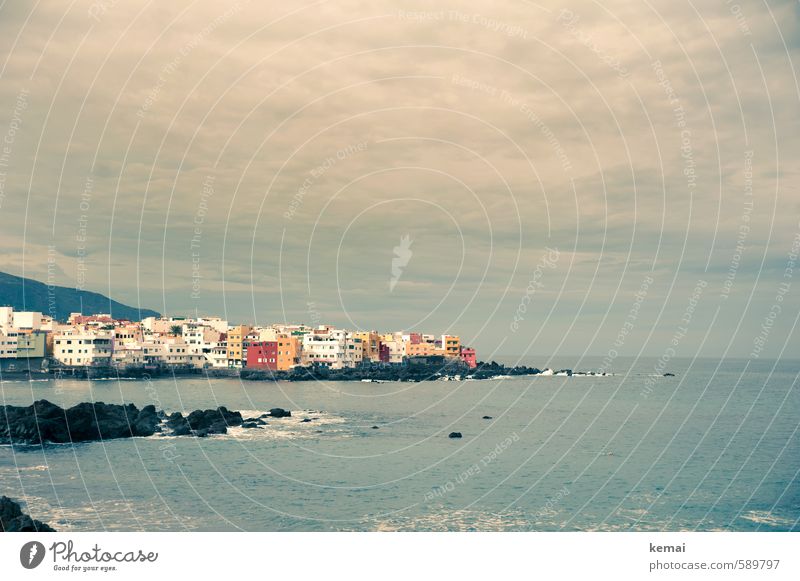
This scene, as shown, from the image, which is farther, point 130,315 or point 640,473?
point 130,315

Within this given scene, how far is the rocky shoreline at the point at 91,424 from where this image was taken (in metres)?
46.9

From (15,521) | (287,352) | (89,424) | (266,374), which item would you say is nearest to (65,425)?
(89,424)

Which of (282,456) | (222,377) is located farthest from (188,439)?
(222,377)

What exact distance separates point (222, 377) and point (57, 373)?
27.0m

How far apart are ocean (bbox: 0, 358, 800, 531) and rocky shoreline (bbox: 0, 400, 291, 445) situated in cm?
235

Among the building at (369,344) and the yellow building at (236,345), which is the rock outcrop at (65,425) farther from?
the building at (369,344)

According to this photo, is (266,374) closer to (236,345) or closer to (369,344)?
(236,345)

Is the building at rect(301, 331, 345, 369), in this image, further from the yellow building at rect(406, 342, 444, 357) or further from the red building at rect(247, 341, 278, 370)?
the yellow building at rect(406, 342, 444, 357)

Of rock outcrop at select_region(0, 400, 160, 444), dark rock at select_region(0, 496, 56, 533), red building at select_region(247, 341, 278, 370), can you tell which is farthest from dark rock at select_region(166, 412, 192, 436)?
red building at select_region(247, 341, 278, 370)

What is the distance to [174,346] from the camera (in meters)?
127

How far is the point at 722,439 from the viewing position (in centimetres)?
5862

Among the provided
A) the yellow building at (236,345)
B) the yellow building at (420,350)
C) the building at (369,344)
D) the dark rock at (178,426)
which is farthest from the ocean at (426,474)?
the yellow building at (420,350)

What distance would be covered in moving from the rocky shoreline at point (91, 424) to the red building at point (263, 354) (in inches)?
2558
